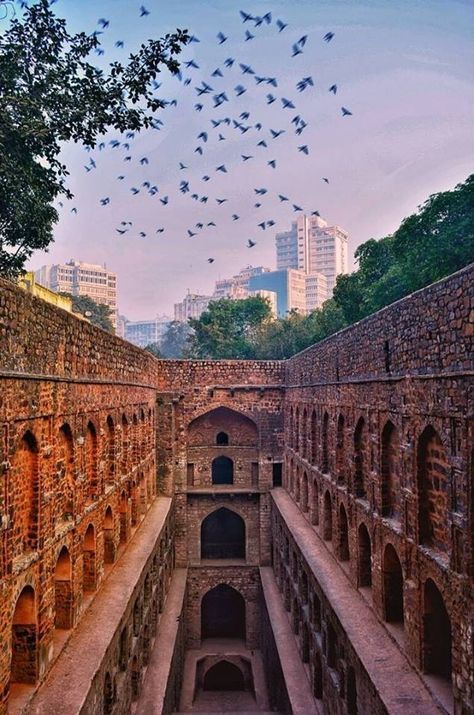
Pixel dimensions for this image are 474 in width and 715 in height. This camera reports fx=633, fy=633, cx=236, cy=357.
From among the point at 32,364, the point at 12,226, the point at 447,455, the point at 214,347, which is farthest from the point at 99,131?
the point at 214,347

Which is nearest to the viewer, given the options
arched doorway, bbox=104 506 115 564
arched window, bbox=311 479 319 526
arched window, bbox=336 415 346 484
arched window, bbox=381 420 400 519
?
arched window, bbox=381 420 400 519

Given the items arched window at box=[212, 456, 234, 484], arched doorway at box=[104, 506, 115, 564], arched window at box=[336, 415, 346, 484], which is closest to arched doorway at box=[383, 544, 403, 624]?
arched window at box=[336, 415, 346, 484]

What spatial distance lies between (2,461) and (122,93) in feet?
35.3

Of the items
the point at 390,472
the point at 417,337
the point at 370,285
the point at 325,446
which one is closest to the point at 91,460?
the point at 390,472

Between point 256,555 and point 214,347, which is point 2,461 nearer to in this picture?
point 256,555

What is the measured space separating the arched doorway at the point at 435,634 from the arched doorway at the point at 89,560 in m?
5.83

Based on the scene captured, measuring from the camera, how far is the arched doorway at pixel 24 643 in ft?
25.7

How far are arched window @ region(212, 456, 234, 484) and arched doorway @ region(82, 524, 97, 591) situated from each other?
1464 centimetres

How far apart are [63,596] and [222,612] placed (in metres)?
17.5

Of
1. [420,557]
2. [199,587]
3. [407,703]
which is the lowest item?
[199,587]

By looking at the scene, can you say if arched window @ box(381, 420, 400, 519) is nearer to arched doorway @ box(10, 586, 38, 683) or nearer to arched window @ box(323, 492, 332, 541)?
arched window @ box(323, 492, 332, 541)

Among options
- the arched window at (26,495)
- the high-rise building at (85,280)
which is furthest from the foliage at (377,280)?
the high-rise building at (85,280)

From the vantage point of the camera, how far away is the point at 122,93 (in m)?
14.7

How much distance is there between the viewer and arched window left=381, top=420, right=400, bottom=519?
33.5 feet
